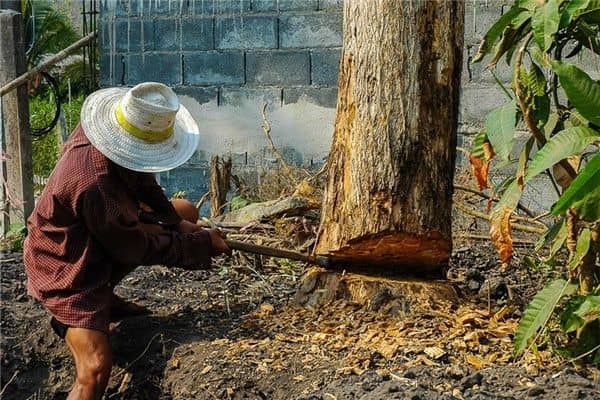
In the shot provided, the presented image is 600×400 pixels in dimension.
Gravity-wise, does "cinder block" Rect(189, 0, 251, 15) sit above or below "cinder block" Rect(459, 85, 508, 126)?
above

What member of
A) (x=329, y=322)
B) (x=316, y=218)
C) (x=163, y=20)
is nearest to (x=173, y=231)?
(x=329, y=322)

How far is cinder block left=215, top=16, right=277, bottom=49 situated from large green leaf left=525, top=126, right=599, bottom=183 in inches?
167

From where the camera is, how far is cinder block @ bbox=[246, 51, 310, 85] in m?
6.98

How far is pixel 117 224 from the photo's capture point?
3.68 meters

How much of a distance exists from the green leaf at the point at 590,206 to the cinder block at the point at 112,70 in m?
5.12

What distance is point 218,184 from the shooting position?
253 inches

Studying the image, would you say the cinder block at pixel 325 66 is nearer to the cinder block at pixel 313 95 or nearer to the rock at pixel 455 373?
the cinder block at pixel 313 95

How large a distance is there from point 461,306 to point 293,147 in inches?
127

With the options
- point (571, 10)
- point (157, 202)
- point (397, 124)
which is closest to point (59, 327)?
point (157, 202)

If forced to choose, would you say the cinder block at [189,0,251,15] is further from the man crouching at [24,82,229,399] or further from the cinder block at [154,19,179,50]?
the man crouching at [24,82,229,399]

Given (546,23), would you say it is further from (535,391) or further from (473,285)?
(473,285)

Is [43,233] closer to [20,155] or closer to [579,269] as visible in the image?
[579,269]

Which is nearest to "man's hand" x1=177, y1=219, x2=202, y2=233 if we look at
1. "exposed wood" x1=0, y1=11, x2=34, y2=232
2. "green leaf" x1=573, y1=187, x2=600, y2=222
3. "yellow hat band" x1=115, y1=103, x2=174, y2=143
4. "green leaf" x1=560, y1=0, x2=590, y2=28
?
"yellow hat band" x1=115, y1=103, x2=174, y2=143

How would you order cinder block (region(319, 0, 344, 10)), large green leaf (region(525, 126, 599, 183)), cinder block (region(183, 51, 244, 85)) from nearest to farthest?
1. large green leaf (region(525, 126, 599, 183))
2. cinder block (region(319, 0, 344, 10))
3. cinder block (region(183, 51, 244, 85))
